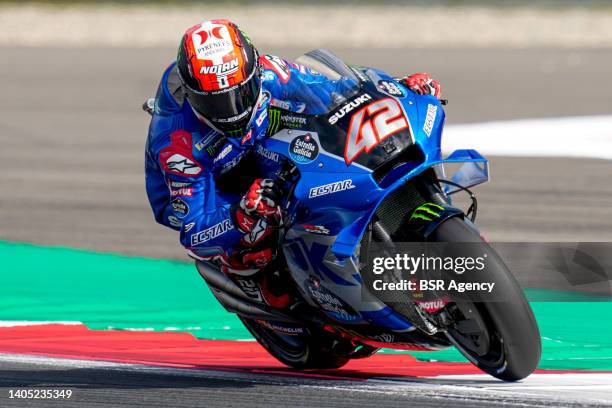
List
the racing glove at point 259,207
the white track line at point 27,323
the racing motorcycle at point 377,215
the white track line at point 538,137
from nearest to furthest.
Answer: the racing motorcycle at point 377,215 < the racing glove at point 259,207 < the white track line at point 27,323 < the white track line at point 538,137

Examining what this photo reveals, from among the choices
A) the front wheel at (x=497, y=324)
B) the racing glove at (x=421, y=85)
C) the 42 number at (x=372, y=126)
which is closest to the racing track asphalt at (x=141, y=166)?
the front wheel at (x=497, y=324)

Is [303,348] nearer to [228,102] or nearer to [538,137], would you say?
[228,102]

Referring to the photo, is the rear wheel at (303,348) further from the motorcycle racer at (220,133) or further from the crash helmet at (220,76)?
the crash helmet at (220,76)

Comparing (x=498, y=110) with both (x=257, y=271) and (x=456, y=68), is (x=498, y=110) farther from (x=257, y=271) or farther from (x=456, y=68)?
(x=257, y=271)

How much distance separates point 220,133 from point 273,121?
24 centimetres

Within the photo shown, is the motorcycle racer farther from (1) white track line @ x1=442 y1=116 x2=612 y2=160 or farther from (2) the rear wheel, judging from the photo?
(1) white track line @ x1=442 y1=116 x2=612 y2=160

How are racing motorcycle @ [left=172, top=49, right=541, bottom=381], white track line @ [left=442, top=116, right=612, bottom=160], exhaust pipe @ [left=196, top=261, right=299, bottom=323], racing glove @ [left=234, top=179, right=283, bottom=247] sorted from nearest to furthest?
racing motorcycle @ [left=172, top=49, right=541, bottom=381]
racing glove @ [left=234, top=179, right=283, bottom=247]
exhaust pipe @ [left=196, top=261, right=299, bottom=323]
white track line @ [left=442, top=116, right=612, bottom=160]

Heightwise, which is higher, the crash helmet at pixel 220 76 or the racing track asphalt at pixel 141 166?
the crash helmet at pixel 220 76

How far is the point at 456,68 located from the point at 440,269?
512 inches

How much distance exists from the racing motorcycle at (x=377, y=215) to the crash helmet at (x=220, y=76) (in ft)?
0.61

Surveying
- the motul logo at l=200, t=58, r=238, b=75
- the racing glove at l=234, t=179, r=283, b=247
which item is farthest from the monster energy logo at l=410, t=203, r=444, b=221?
the motul logo at l=200, t=58, r=238, b=75

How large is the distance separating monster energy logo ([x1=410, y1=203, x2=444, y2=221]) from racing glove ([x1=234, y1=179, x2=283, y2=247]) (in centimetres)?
56

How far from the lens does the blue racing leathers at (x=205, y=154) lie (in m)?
5.28

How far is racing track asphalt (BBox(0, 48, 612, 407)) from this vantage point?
17.8 ft
